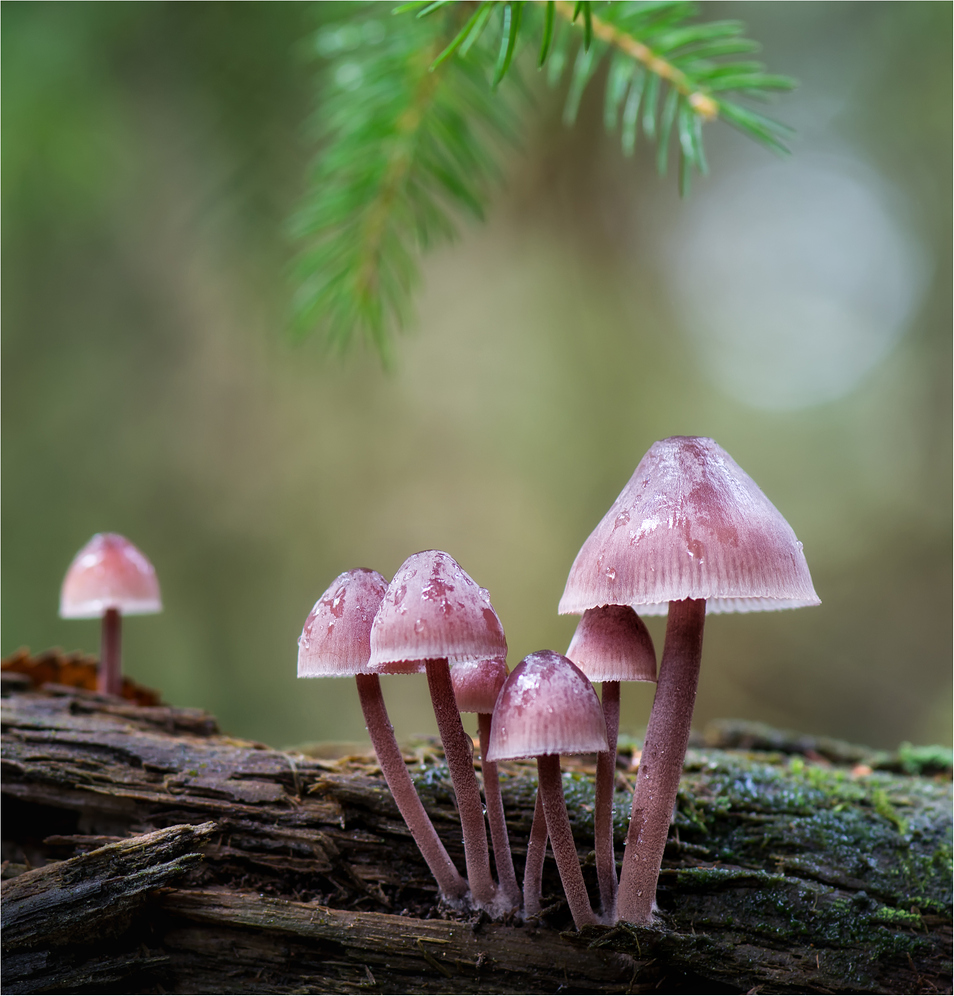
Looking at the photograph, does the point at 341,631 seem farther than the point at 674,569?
Yes

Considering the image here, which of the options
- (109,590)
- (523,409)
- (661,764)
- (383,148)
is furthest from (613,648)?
(523,409)

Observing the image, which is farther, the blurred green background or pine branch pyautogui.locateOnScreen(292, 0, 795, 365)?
the blurred green background

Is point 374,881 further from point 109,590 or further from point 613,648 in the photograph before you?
point 109,590

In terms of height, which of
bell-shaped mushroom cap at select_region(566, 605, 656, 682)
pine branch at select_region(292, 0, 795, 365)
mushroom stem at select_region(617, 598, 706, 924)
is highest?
pine branch at select_region(292, 0, 795, 365)

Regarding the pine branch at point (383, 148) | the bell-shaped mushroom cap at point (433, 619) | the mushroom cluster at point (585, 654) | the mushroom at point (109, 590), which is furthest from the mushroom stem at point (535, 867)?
the mushroom at point (109, 590)

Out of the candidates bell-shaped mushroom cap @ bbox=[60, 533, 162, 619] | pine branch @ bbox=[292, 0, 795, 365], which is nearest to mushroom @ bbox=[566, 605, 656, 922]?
pine branch @ bbox=[292, 0, 795, 365]

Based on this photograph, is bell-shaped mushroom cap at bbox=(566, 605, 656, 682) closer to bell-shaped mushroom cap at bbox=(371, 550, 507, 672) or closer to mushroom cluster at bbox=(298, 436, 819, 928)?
mushroom cluster at bbox=(298, 436, 819, 928)
